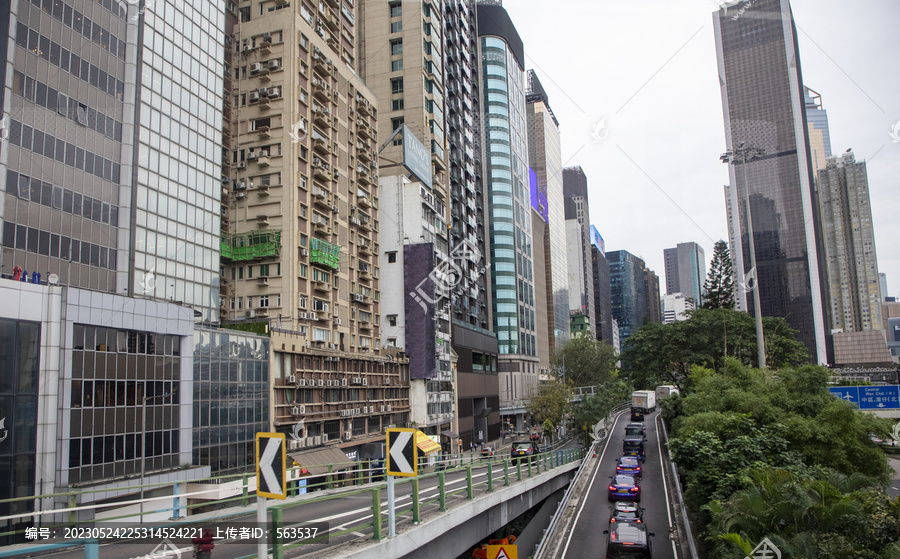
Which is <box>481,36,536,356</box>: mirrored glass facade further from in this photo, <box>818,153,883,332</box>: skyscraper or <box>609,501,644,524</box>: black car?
<box>818,153,883,332</box>: skyscraper

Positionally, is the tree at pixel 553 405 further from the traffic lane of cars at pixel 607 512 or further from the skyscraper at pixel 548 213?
the skyscraper at pixel 548 213

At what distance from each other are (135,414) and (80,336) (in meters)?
4.76

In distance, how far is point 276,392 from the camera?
1511 inches

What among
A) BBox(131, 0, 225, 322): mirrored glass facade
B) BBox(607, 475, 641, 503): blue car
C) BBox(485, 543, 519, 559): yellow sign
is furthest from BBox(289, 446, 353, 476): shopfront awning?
BBox(485, 543, 519, 559): yellow sign

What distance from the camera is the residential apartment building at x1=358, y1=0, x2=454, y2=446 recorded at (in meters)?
56.0

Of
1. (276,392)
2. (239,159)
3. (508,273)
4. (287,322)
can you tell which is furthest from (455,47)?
(276,392)

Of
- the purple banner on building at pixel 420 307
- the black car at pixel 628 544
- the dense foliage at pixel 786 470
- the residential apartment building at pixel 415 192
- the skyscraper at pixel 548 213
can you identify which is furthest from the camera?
the skyscraper at pixel 548 213

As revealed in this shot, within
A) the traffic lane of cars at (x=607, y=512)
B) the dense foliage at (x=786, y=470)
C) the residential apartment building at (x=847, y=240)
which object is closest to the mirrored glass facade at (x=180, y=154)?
the traffic lane of cars at (x=607, y=512)

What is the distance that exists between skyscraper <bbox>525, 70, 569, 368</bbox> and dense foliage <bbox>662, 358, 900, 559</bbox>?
3330 inches

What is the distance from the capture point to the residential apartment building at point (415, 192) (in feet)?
184

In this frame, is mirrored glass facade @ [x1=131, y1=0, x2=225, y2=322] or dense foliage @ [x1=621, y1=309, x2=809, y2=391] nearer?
mirrored glass facade @ [x1=131, y1=0, x2=225, y2=322]

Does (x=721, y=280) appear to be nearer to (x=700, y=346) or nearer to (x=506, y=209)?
(x=700, y=346)

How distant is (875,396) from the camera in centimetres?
3916

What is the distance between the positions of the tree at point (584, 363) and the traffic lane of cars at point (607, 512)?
150 ft
